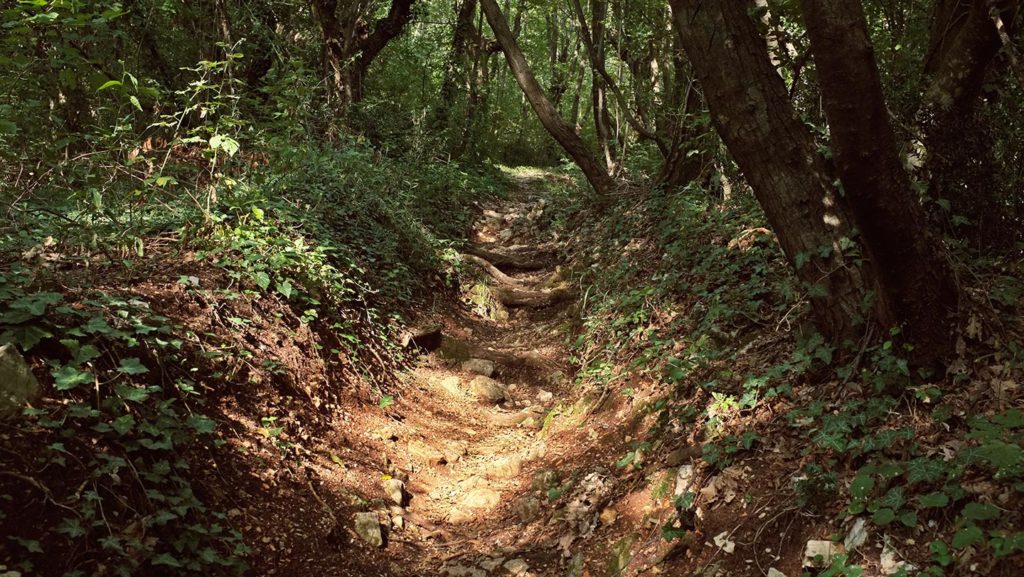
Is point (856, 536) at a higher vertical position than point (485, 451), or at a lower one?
higher

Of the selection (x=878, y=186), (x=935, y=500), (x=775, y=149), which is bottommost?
(x=935, y=500)

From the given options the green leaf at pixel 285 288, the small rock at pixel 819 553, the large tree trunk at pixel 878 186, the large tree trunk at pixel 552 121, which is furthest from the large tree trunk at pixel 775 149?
the large tree trunk at pixel 552 121

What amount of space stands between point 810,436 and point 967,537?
1.09 meters

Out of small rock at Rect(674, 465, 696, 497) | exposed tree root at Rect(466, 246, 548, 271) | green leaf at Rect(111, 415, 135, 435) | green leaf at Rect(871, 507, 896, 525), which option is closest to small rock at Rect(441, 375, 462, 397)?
small rock at Rect(674, 465, 696, 497)

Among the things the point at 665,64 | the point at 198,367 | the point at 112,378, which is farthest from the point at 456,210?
the point at 112,378

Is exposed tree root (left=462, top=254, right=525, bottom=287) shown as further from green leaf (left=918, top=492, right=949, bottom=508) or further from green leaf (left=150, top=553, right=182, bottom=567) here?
green leaf (left=918, top=492, right=949, bottom=508)

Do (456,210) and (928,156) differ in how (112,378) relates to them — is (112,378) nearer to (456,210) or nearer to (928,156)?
(928,156)

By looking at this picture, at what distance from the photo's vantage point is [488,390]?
634 cm

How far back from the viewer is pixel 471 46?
15266 mm

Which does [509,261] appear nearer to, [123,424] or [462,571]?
[462,571]

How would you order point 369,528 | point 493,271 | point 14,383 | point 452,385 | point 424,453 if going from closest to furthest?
point 14,383
point 369,528
point 424,453
point 452,385
point 493,271

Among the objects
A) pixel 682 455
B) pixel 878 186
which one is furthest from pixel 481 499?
pixel 878 186

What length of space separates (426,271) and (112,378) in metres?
5.18

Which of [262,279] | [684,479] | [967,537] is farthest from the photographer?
[262,279]
